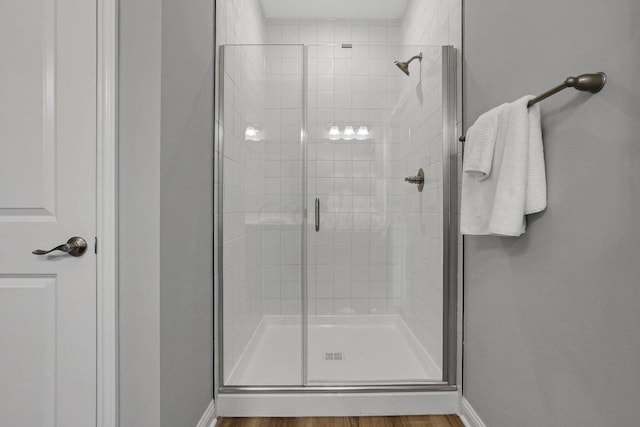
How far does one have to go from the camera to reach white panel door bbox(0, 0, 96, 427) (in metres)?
1.14

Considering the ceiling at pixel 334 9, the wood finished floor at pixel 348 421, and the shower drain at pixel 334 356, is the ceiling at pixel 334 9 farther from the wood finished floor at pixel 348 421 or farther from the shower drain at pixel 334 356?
the wood finished floor at pixel 348 421

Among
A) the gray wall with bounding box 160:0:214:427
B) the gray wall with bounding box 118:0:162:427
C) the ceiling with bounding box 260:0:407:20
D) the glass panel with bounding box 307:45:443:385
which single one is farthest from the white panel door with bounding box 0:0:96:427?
the ceiling with bounding box 260:0:407:20

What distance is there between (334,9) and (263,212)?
1.92 meters

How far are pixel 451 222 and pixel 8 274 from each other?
6.14ft

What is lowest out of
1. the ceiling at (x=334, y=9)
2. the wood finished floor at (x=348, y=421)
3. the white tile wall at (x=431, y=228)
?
the wood finished floor at (x=348, y=421)

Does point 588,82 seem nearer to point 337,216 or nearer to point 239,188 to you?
point 337,216

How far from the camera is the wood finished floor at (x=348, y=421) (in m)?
1.69

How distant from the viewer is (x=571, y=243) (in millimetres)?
1007

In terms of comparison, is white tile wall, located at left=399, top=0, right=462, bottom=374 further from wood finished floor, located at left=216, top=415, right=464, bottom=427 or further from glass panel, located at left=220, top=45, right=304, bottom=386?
glass panel, located at left=220, top=45, right=304, bottom=386

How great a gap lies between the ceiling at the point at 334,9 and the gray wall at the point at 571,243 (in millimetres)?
1494

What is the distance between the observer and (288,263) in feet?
6.84

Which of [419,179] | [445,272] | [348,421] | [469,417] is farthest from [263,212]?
[469,417]

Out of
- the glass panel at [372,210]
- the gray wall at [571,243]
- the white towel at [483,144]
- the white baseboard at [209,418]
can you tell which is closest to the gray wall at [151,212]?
the white baseboard at [209,418]

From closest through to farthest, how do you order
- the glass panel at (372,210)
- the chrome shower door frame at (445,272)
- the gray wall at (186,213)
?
the gray wall at (186,213) < the chrome shower door frame at (445,272) < the glass panel at (372,210)
